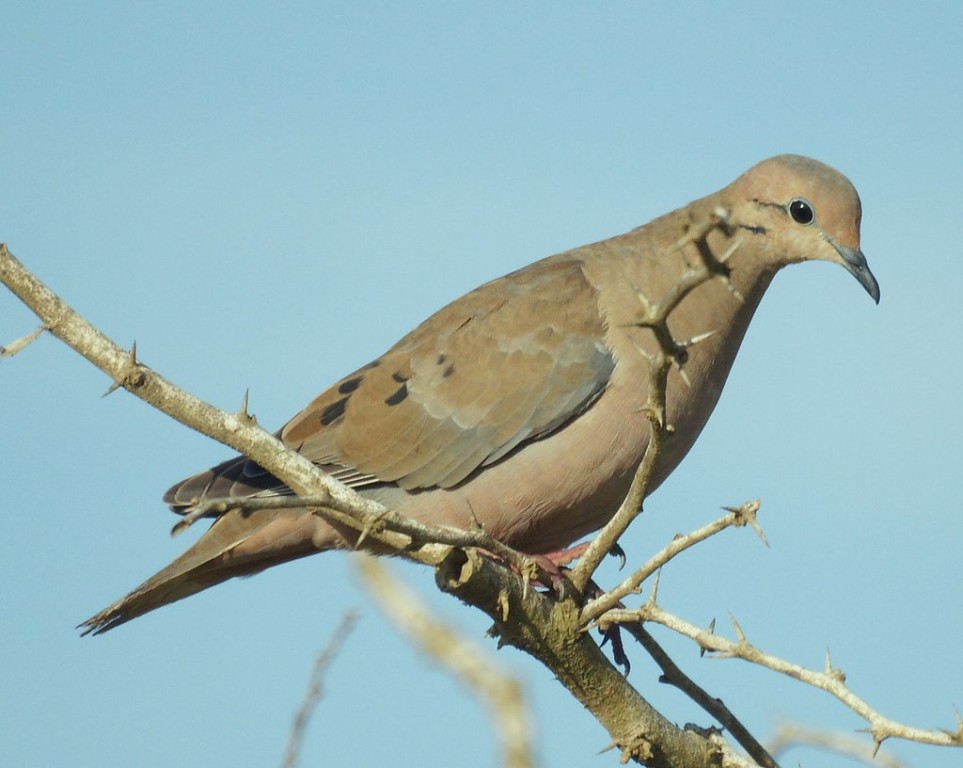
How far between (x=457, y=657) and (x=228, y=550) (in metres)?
3.89

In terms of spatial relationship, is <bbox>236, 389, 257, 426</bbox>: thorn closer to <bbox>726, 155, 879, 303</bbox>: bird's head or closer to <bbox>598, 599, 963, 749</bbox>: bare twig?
<bbox>598, 599, 963, 749</bbox>: bare twig

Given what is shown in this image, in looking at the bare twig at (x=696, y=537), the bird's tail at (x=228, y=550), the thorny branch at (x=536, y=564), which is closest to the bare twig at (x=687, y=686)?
the thorny branch at (x=536, y=564)

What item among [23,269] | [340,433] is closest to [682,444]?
[340,433]

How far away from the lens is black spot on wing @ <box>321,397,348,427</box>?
5926 mm

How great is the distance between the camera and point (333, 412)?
5.96 metres

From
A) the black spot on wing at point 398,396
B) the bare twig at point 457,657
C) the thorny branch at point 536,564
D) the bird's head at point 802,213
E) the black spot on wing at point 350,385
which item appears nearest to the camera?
the bare twig at point 457,657

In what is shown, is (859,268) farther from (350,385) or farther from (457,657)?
(457,657)

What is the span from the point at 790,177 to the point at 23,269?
133 inches

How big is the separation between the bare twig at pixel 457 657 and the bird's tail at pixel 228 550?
3.37 metres

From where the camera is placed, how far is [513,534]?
5.35 metres

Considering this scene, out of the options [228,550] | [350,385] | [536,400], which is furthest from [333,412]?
[536,400]

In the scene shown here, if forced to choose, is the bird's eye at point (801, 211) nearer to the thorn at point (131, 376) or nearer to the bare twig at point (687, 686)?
the bare twig at point (687, 686)

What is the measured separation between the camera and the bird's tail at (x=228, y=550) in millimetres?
5352

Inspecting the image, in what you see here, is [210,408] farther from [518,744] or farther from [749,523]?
[518,744]
